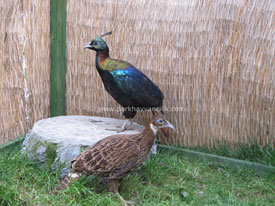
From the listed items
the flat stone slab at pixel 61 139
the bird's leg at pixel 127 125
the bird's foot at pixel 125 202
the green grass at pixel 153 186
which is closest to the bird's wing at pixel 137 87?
the bird's leg at pixel 127 125

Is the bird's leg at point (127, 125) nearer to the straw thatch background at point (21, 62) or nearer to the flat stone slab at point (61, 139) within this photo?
the flat stone slab at point (61, 139)

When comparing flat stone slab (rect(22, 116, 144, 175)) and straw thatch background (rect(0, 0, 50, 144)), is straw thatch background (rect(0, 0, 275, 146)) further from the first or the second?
flat stone slab (rect(22, 116, 144, 175))

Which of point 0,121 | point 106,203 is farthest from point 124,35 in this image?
point 106,203

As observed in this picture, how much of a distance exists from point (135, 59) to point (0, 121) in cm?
197

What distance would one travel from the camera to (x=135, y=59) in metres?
4.99

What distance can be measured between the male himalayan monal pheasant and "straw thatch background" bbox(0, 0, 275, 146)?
0.48 m

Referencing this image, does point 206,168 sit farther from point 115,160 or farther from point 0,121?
point 0,121

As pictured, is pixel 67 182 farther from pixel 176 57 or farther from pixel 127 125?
pixel 176 57

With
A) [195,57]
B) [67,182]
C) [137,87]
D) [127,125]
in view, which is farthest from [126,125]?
[67,182]

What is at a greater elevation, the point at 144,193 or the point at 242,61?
the point at 242,61

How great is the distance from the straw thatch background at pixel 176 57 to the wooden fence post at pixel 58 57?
89 millimetres

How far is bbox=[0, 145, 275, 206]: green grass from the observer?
11.2 feet

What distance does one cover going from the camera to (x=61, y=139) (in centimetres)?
400

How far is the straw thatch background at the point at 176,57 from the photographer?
453cm
